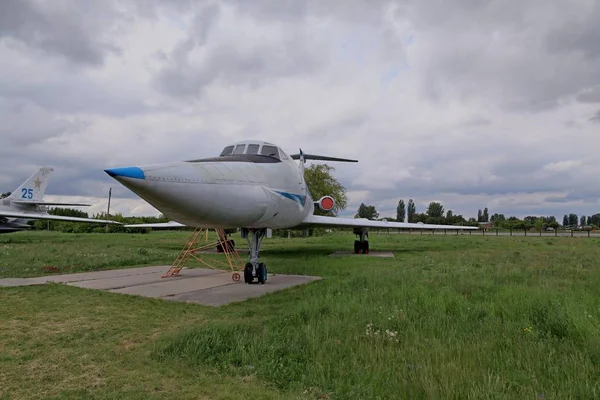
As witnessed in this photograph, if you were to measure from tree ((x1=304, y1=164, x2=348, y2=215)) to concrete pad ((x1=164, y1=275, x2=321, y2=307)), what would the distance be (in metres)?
33.5

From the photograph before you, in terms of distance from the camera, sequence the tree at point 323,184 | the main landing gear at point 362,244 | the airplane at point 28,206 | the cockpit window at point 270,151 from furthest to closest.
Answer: the tree at point 323,184
the airplane at point 28,206
the main landing gear at point 362,244
the cockpit window at point 270,151

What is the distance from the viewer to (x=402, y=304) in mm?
5559

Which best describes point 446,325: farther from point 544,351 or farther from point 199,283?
point 199,283

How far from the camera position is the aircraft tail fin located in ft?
94.6

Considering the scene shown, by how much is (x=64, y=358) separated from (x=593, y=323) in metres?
5.27

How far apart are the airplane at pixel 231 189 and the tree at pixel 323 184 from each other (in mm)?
32901

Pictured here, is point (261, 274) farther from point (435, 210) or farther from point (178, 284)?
point (435, 210)

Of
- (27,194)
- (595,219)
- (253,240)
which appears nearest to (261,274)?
(253,240)

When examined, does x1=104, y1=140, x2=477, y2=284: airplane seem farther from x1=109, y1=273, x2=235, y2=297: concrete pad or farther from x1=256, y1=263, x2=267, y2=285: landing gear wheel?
x1=109, y1=273, x2=235, y2=297: concrete pad

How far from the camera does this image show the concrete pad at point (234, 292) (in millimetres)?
7078

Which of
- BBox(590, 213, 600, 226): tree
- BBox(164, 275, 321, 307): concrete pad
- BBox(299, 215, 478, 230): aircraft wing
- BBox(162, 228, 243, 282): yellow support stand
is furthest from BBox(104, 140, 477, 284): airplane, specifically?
BBox(590, 213, 600, 226): tree

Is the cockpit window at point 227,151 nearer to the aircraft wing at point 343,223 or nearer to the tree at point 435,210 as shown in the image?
the aircraft wing at point 343,223

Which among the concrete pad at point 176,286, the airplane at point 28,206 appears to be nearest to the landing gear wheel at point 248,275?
the concrete pad at point 176,286

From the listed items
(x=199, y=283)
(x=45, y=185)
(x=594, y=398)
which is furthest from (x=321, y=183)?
(x=594, y=398)
